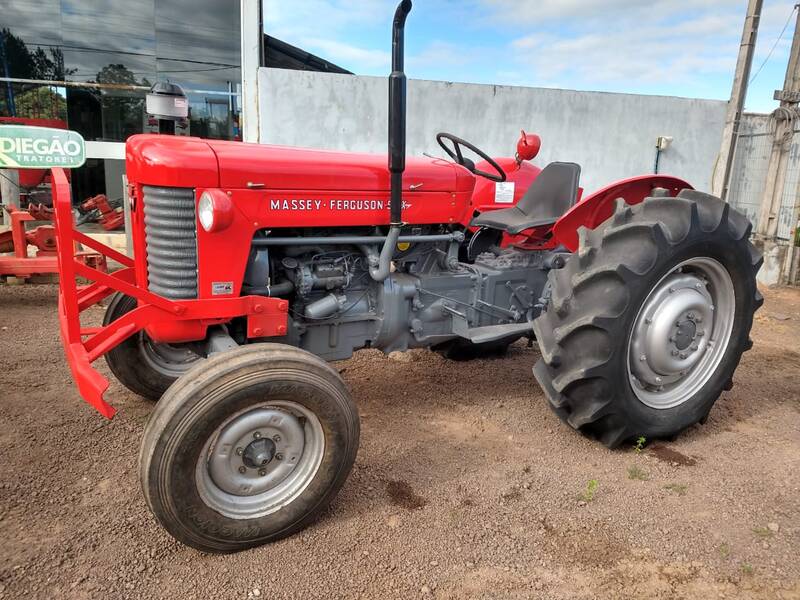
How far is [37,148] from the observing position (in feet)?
18.7

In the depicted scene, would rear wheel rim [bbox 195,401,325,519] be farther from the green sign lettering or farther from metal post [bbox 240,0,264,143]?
metal post [bbox 240,0,264,143]

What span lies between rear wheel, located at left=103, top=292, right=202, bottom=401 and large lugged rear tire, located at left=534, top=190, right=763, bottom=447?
6.55 ft

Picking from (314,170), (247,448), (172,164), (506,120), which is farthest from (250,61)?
(247,448)

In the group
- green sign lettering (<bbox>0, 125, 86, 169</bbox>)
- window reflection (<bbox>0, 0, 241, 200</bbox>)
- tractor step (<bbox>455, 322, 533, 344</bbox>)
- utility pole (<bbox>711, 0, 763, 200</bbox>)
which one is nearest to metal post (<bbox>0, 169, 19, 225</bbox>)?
green sign lettering (<bbox>0, 125, 86, 169</bbox>)

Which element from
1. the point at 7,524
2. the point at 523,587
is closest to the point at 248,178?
the point at 7,524

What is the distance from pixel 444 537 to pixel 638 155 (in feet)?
27.2

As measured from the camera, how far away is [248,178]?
2.62 metres

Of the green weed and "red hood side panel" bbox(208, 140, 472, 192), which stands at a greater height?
"red hood side panel" bbox(208, 140, 472, 192)

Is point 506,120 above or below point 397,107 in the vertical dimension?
above

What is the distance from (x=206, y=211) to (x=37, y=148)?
431 cm

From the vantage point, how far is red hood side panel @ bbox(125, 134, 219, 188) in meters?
2.44

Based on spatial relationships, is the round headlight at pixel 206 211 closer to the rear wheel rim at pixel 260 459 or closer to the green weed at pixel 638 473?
the rear wheel rim at pixel 260 459

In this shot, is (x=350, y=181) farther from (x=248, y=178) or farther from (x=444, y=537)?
(x=444, y=537)

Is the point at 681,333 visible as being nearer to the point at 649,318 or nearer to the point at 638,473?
the point at 649,318
